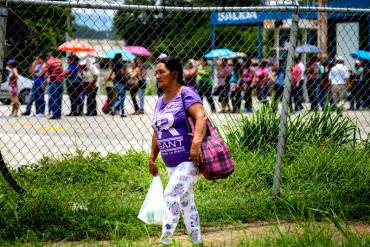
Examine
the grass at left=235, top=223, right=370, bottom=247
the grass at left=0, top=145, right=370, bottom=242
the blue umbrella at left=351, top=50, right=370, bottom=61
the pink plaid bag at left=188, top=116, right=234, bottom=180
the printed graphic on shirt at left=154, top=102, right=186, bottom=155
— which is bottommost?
the blue umbrella at left=351, top=50, right=370, bottom=61

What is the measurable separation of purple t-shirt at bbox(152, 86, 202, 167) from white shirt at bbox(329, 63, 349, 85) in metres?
14.5

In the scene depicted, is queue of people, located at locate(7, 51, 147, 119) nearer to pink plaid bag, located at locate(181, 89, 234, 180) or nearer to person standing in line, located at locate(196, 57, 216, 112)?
person standing in line, located at locate(196, 57, 216, 112)

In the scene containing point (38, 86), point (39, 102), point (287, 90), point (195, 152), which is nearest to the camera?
point (195, 152)

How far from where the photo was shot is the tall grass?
8469 mm

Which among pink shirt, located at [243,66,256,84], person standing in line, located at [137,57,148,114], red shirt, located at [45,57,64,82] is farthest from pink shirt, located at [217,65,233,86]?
red shirt, located at [45,57,64,82]

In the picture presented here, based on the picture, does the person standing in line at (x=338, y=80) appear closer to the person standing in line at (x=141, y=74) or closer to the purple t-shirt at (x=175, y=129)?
the person standing in line at (x=141, y=74)

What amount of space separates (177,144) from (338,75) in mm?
14858

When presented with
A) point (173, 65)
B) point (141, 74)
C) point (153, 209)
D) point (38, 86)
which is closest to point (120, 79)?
point (38, 86)

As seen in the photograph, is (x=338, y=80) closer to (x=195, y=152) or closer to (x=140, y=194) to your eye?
(x=140, y=194)

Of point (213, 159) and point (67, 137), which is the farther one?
point (67, 137)

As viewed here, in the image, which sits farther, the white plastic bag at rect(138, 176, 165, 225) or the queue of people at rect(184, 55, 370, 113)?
the queue of people at rect(184, 55, 370, 113)

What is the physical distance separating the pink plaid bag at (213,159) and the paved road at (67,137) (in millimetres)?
3563

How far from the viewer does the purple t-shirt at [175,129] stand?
498 cm

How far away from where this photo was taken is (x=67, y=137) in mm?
13117
